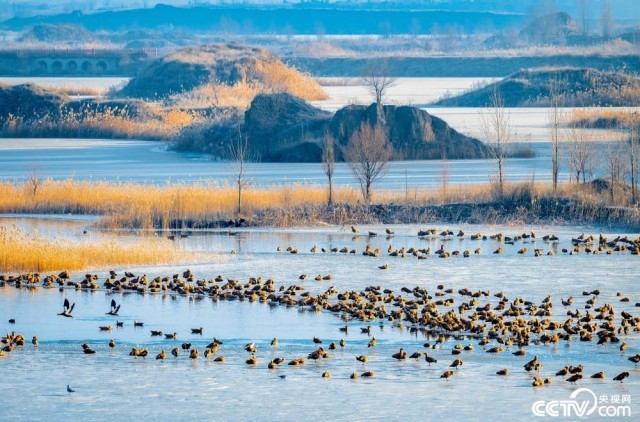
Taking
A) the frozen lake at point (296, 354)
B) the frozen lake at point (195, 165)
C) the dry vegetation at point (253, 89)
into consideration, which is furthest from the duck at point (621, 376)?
the dry vegetation at point (253, 89)

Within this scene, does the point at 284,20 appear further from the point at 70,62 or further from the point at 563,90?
the point at 563,90

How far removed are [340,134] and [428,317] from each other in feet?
80.3

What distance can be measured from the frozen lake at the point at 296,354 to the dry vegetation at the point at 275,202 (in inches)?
194

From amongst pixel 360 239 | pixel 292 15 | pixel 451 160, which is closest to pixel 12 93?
pixel 451 160

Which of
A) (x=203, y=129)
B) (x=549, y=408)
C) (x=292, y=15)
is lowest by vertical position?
(x=549, y=408)

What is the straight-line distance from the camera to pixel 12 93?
5716 cm

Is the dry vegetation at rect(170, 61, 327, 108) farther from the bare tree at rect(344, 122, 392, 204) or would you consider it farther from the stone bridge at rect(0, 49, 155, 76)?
the stone bridge at rect(0, 49, 155, 76)

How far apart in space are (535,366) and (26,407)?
5731 millimetres

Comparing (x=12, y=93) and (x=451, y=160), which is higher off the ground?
(x=12, y=93)

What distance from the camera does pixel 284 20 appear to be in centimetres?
18625

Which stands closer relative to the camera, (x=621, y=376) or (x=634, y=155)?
(x=621, y=376)

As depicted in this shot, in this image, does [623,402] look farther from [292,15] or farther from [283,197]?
[292,15]

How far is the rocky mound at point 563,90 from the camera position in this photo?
63.4m

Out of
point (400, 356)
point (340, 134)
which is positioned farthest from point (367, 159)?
point (400, 356)
